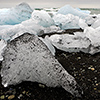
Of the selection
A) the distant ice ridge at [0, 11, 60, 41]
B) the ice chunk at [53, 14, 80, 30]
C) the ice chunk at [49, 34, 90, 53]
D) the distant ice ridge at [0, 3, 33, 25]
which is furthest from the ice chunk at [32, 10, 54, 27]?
the ice chunk at [49, 34, 90, 53]

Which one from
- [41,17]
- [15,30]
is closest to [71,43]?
[15,30]

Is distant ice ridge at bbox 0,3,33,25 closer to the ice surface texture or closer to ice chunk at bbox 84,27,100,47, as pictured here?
the ice surface texture

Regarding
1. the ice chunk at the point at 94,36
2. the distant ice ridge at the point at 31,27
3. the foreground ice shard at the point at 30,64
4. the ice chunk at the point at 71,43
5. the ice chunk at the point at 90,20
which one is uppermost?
the foreground ice shard at the point at 30,64

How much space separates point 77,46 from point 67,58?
41 centimetres

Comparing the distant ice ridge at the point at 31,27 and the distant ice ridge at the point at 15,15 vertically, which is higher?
the distant ice ridge at the point at 31,27

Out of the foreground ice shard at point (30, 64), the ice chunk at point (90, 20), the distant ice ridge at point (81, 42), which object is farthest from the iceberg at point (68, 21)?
the foreground ice shard at point (30, 64)

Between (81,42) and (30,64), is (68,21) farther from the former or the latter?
(30,64)

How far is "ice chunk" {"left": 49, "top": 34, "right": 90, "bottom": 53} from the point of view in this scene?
284 cm

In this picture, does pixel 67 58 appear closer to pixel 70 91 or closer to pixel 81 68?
pixel 81 68

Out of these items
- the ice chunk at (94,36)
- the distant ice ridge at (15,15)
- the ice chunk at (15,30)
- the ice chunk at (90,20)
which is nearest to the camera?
the ice chunk at (94,36)

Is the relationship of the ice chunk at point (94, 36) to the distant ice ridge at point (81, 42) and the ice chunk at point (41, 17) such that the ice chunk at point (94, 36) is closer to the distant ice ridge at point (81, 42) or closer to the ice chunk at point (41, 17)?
the distant ice ridge at point (81, 42)

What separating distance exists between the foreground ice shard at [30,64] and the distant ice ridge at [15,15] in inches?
176

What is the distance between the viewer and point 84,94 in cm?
164

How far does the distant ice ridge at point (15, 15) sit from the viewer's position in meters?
5.79
